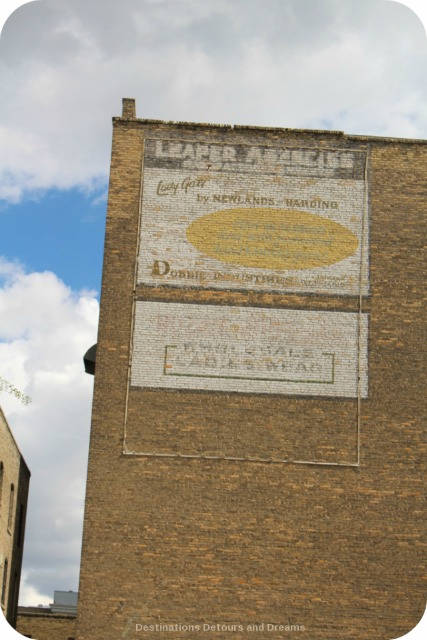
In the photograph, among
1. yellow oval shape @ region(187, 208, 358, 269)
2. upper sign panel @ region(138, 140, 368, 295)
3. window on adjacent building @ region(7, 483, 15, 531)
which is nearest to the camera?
upper sign panel @ region(138, 140, 368, 295)

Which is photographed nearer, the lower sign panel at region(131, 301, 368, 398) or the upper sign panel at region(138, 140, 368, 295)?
the lower sign panel at region(131, 301, 368, 398)

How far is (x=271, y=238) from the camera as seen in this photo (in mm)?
26562

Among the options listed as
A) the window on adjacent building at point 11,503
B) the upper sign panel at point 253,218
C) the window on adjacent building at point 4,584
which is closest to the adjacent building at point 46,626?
the window on adjacent building at point 4,584

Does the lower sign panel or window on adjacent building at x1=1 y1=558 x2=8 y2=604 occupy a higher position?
the lower sign panel

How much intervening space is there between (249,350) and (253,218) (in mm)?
3654

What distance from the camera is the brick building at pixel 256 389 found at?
23766mm

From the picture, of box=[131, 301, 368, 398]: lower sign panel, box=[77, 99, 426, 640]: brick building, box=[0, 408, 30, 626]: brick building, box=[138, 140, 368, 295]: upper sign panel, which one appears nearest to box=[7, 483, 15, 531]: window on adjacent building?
box=[0, 408, 30, 626]: brick building

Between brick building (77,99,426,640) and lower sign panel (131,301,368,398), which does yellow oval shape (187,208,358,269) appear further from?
lower sign panel (131,301,368,398)

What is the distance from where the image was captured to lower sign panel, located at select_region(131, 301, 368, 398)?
83.0 feet

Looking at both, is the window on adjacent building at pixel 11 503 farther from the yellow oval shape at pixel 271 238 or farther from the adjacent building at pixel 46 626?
the yellow oval shape at pixel 271 238

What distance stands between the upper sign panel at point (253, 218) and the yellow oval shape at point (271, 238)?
0.03 meters

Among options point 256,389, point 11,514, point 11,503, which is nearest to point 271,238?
point 256,389

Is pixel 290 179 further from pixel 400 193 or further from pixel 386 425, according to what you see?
pixel 386 425

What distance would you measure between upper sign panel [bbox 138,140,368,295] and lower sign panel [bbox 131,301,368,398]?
2.71ft
